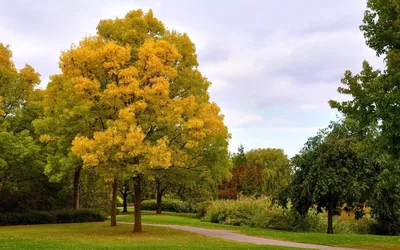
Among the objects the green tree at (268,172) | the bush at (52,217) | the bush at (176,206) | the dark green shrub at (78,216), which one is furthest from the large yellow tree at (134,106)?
the bush at (176,206)

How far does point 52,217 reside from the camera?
1214 inches

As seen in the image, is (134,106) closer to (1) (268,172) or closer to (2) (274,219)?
(2) (274,219)

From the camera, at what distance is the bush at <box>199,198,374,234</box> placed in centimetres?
2675

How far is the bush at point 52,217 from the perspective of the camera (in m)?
29.2

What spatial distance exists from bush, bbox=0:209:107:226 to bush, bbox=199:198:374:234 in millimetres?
10036

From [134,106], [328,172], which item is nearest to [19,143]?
[134,106]

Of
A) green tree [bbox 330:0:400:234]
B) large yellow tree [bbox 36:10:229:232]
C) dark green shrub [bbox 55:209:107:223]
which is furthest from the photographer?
dark green shrub [bbox 55:209:107:223]

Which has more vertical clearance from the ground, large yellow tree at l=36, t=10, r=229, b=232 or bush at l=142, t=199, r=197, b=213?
large yellow tree at l=36, t=10, r=229, b=232

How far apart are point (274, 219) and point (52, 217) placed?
16634mm

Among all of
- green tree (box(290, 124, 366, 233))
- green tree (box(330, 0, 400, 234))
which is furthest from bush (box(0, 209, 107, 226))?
green tree (box(330, 0, 400, 234))

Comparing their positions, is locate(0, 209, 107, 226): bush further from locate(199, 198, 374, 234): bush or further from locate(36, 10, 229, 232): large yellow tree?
locate(36, 10, 229, 232): large yellow tree

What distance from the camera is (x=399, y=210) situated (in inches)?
910

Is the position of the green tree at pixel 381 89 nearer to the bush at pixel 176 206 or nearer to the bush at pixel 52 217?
the bush at pixel 52 217

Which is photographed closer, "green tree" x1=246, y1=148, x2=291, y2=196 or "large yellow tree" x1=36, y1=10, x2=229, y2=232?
"large yellow tree" x1=36, y1=10, x2=229, y2=232
